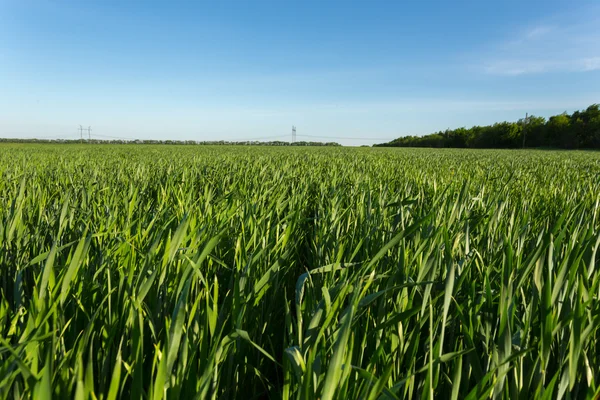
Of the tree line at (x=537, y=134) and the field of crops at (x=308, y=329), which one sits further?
the tree line at (x=537, y=134)

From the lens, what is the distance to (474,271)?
3.96ft

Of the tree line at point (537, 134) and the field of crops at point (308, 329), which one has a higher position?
the tree line at point (537, 134)

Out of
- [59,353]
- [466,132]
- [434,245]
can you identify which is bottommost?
[59,353]

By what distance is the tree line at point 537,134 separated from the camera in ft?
176

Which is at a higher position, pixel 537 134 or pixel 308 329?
pixel 537 134

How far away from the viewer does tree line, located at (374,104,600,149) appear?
53.7m

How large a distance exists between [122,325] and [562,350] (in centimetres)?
93

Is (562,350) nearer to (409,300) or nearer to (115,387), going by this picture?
(409,300)

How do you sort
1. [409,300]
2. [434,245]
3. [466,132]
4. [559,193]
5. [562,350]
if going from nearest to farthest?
[562,350] → [409,300] → [434,245] → [559,193] → [466,132]

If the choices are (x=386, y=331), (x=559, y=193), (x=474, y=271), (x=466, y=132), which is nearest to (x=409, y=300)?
(x=386, y=331)

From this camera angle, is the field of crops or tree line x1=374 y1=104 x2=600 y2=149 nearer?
the field of crops

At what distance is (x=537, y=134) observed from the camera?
61375mm

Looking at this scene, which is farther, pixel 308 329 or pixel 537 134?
pixel 537 134

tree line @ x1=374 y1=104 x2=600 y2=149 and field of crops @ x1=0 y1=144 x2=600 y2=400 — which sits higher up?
tree line @ x1=374 y1=104 x2=600 y2=149
